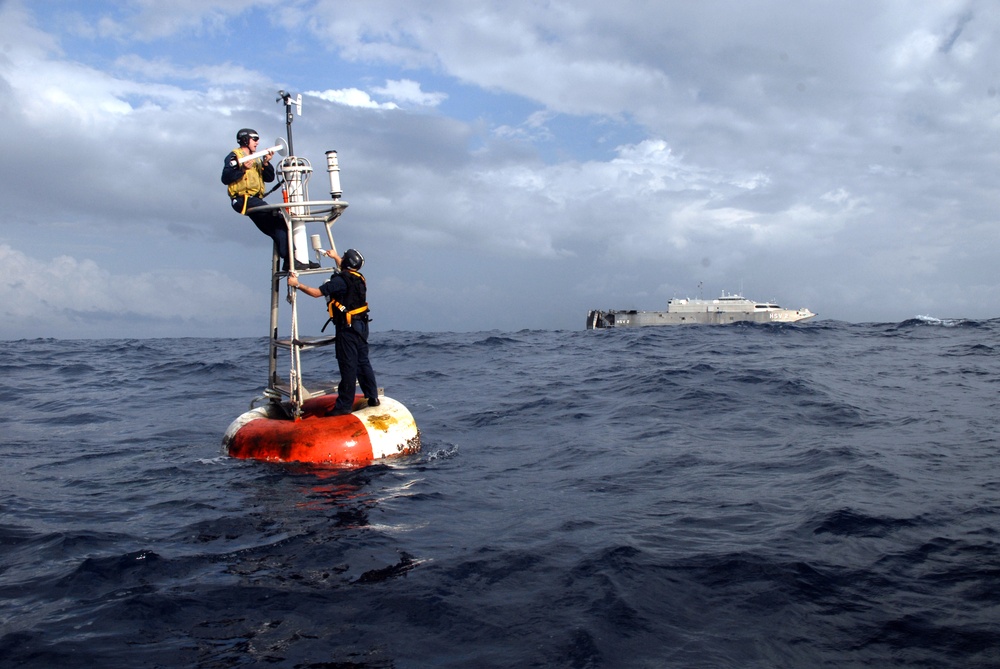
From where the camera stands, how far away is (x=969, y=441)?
29.9ft

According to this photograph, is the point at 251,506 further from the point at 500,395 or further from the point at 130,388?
the point at 130,388

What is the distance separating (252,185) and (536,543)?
19.9 ft

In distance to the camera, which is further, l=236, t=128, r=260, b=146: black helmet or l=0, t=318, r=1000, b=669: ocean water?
l=236, t=128, r=260, b=146: black helmet

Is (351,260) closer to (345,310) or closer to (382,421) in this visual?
(345,310)

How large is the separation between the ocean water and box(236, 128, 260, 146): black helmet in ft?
13.3

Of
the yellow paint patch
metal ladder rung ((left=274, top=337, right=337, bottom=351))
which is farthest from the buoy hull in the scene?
metal ladder rung ((left=274, top=337, right=337, bottom=351))

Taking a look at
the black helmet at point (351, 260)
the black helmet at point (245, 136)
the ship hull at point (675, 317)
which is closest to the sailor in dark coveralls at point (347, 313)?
the black helmet at point (351, 260)

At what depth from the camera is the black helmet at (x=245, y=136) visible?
930 cm

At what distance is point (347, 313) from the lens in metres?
9.12

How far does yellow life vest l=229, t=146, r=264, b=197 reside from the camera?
9.34 metres

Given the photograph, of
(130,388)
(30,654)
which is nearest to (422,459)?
(30,654)

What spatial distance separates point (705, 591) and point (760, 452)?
4664mm

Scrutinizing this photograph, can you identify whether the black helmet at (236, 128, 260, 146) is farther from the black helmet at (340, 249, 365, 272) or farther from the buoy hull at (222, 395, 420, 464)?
the buoy hull at (222, 395, 420, 464)

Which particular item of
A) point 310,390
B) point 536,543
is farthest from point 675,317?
point 536,543
